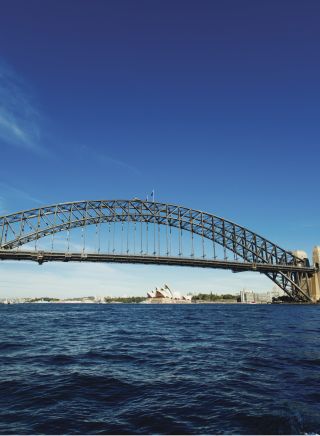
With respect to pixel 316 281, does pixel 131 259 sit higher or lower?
higher

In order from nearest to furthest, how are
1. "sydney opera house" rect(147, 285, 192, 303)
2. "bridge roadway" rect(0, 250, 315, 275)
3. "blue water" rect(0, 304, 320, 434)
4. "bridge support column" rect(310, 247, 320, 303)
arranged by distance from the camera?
"blue water" rect(0, 304, 320, 434), "bridge roadway" rect(0, 250, 315, 275), "bridge support column" rect(310, 247, 320, 303), "sydney opera house" rect(147, 285, 192, 303)

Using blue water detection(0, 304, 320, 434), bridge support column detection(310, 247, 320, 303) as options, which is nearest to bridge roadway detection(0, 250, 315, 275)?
bridge support column detection(310, 247, 320, 303)

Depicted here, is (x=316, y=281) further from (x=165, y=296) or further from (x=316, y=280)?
(x=165, y=296)

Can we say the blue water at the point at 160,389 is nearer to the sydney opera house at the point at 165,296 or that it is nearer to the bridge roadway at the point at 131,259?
the bridge roadway at the point at 131,259

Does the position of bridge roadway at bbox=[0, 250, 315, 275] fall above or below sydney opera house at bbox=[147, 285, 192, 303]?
above

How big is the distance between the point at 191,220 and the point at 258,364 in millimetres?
70861

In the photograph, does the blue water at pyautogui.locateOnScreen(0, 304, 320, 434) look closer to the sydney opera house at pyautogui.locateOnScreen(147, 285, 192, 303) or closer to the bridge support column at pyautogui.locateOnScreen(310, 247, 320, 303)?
the bridge support column at pyautogui.locateOnScreen(310, 247, 320, 303)

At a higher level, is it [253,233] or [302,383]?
[253,233]

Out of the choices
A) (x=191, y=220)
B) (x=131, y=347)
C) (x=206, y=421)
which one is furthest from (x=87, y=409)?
(x=191, y=220)

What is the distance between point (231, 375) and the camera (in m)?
9.89

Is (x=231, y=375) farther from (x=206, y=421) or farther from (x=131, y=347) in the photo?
(x=131, y=347)

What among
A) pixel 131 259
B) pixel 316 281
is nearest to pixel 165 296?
pixel 316 281

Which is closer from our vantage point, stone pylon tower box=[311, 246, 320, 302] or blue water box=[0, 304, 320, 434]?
blue water box=[0, 304, 320, 434]

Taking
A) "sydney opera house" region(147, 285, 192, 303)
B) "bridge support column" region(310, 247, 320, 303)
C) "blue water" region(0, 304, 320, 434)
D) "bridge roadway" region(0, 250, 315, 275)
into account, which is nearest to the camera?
"blue water" region(0, 304, 320, 434)
